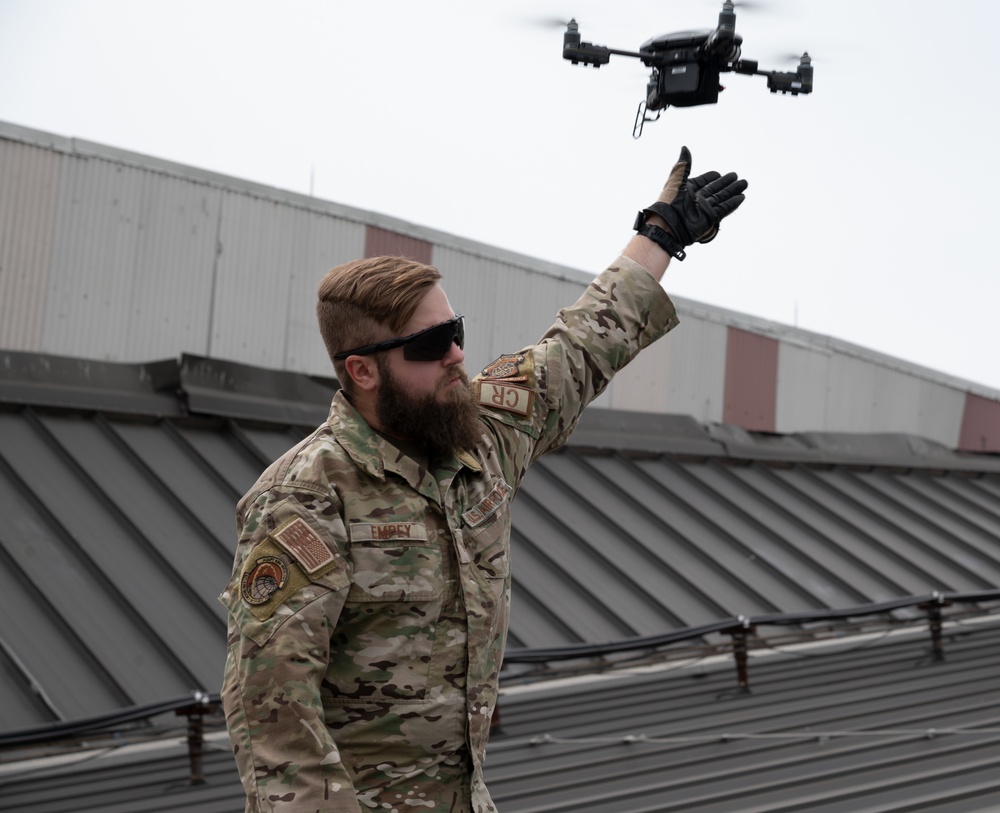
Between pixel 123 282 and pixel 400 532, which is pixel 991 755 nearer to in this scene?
pixel 400 532

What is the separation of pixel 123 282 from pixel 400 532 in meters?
7.35

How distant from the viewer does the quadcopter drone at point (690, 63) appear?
309 cm

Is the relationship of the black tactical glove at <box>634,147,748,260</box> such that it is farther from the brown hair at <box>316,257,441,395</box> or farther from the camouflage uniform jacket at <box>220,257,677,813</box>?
the camouflage uniform jacket at <box>220,257,677,813</box>

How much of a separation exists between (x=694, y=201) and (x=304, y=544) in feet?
3.85

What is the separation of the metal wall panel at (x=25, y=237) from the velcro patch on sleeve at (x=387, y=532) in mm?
6941

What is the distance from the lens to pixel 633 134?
3221 millimetres

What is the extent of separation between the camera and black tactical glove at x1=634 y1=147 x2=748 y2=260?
105 inches

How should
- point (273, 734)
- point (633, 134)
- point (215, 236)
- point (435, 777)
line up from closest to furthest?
point (273, 734)
point (435, 777)
point (633, 134)
point (215, 236)

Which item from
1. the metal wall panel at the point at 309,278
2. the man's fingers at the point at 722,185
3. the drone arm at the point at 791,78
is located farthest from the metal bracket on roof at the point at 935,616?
the man's fingers at the point at 722,185

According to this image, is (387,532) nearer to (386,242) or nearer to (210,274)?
(210,274)

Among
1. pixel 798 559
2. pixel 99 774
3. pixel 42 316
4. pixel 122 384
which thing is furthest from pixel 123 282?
pixel 798 559

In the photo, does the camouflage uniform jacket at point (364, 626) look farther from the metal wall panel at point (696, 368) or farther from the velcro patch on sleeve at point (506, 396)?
the metal wall panel at point (696, 368)

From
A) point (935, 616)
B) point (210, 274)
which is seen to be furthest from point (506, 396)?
point (210, 274)

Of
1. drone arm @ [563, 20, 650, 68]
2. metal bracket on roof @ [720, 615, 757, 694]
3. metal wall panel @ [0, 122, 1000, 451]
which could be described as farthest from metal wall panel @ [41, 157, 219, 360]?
drone arm @ [563, 20, 650, 68]
